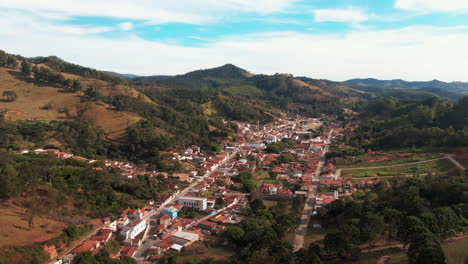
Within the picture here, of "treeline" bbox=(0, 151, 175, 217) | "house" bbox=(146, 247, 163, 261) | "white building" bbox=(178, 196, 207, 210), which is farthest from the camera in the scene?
"white building" bbox=(178, 196, 207, 210)

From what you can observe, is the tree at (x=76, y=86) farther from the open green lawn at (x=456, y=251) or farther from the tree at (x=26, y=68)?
the open green lawn at (x=456, y=251)

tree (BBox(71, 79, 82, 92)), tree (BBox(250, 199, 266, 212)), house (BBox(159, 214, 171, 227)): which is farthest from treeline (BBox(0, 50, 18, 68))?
tree (BBox(250, 199, 266, 212))

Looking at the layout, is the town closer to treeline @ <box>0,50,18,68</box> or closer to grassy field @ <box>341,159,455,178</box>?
grassy field @ <box>341,159,455,178</box>

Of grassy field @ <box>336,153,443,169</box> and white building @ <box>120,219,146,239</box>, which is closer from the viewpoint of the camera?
white building @ <box>120,219,146,239</box>

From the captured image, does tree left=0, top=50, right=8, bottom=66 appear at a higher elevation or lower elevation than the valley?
higher

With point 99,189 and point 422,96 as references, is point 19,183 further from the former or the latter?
point 422,96

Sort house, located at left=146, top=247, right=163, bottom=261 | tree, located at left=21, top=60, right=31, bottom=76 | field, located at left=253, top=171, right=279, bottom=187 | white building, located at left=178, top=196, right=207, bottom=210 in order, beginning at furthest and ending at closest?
tree, located at left=21, top=60, right=31, bottom=76 < field, located at left=253, top=171, right=279, bottom=187 < white building, located at left=178, top=196, right=207, bottom=210 < house, located at left=146, top=247, right=163, bottom=261

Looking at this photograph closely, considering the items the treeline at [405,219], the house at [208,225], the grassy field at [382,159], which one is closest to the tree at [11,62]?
the house at [208,225]
